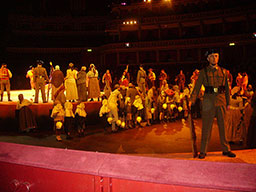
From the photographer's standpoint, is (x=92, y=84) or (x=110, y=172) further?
(x=92, y=84)

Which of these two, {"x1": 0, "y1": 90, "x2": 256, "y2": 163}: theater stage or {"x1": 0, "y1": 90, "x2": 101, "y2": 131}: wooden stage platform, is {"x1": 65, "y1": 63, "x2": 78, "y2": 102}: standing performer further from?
{"x1": 0, "y1": 90, "x2": 256, "y2": 163}: theater stage

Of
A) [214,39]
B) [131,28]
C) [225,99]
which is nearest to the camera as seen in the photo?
[225,99]

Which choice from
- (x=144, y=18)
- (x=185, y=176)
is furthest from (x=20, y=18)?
(x=185, y=176)

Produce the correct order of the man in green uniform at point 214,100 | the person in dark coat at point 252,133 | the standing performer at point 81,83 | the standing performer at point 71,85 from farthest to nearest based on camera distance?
the standing performer at point 81,83, the standing performer at point 71,85, the person in dark coat at point 252,133, the man in green uniform at point 214,100

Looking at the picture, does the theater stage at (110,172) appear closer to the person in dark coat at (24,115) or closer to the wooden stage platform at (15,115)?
the person in dark coat at (24,115)

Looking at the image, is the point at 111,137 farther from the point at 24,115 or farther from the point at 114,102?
the point at 24,115

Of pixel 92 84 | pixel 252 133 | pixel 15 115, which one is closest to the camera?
pixel 252 133

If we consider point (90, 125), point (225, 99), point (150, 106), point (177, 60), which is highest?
point (177, 60)

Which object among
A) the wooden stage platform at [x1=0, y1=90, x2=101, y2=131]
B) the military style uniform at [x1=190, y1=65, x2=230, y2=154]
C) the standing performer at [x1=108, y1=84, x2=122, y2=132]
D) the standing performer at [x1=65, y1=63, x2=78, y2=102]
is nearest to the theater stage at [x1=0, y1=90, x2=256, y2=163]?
the wooden stage platform at [x1=0, y1=90, x2=101, y2=131]

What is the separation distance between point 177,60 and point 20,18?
19.0 metres

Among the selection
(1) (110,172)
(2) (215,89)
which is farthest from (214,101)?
(1) (110,172)

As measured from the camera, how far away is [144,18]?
97.5 feet

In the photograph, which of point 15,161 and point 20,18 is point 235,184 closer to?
point 15,161

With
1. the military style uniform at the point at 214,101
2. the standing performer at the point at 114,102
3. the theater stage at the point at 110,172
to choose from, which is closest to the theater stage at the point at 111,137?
the military style uniform at the point at 214,101
